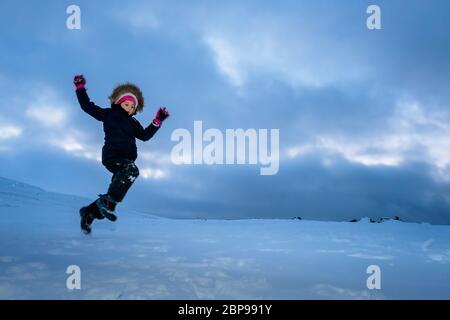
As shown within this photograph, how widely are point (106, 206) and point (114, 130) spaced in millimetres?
1069

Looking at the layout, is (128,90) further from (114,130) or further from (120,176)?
(120,176)

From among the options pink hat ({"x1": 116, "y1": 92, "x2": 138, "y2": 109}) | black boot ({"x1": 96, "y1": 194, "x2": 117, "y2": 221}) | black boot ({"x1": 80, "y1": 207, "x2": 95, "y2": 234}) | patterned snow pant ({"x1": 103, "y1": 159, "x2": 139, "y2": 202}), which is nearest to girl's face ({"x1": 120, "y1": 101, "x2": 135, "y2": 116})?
pink hat ({"x1": 116, "y1": 92, "x2": 138, "y2": 109})

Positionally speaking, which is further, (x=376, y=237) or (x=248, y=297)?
(x=376, y=237)

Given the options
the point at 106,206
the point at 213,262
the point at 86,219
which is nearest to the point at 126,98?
the point at 106,206

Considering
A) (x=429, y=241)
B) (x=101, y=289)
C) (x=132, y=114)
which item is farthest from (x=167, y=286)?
(x=429, y=241)

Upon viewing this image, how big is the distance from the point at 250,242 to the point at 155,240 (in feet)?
4.41

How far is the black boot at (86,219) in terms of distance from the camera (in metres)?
4.96

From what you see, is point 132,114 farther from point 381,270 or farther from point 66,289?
point 381,270

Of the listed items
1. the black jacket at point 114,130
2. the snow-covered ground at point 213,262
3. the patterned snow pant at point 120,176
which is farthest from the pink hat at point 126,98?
the snow-covered ground at point 213,262

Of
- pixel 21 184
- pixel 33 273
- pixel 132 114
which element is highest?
pixel 132 114

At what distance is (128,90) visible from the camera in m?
5.45

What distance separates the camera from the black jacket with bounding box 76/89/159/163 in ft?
16.4

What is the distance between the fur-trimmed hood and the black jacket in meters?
0.35

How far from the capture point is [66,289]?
2.56m
